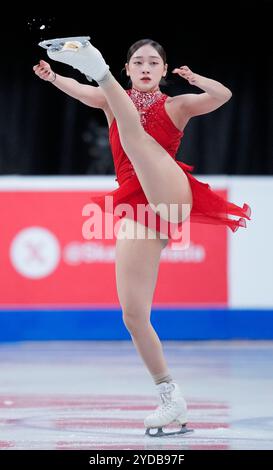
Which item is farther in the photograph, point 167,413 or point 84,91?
point 84,91

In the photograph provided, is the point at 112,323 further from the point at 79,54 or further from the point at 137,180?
the point at 79,54

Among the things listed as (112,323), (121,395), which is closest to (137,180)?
(121,395)

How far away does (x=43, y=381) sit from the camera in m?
4.97

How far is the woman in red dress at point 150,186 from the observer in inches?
135

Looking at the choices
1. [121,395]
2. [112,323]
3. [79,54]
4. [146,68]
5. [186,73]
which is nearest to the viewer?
[79,54]

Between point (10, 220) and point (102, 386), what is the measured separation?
225cm

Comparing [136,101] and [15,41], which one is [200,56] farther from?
[136,101]

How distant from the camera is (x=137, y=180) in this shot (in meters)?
3.54

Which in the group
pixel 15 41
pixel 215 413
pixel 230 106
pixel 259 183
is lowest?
pixel 215 413

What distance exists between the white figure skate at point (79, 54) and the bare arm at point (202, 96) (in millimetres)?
284

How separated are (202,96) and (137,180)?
0.38m

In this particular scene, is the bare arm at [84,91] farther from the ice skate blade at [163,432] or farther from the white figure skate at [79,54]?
the ice skate blade at [163,432]

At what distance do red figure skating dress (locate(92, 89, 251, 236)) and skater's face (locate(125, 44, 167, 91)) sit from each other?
30mm
